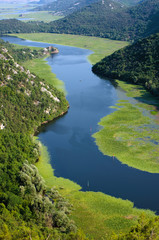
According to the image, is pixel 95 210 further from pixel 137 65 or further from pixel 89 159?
pixel 137 65

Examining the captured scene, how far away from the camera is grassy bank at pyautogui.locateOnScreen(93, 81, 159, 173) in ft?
276

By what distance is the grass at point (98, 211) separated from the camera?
191ft

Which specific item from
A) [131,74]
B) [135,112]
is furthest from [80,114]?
[131,74]

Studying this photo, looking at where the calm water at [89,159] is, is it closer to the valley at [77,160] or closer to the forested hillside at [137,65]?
the valley at [77,160]

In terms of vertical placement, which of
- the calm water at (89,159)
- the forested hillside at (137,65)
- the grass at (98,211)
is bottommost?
the grass at (98,211)

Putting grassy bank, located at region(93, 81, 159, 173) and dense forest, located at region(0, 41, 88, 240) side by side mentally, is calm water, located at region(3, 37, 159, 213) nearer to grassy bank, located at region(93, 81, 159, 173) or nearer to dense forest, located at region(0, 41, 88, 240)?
grassy bank, located at region(93, 81, 159, 173)

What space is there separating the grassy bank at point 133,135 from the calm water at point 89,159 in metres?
3.23

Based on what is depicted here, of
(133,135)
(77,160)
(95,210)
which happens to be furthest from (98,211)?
(133,135)

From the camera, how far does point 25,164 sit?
71938 mm

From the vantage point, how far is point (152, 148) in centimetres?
9000

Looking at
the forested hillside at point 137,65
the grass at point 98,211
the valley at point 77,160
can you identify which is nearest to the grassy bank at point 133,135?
the valley at point 77,160

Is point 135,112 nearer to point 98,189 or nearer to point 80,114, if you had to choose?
point 80,114

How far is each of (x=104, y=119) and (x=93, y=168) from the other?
37.0m

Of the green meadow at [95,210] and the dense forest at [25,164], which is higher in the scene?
the dense forest at [25,164]
